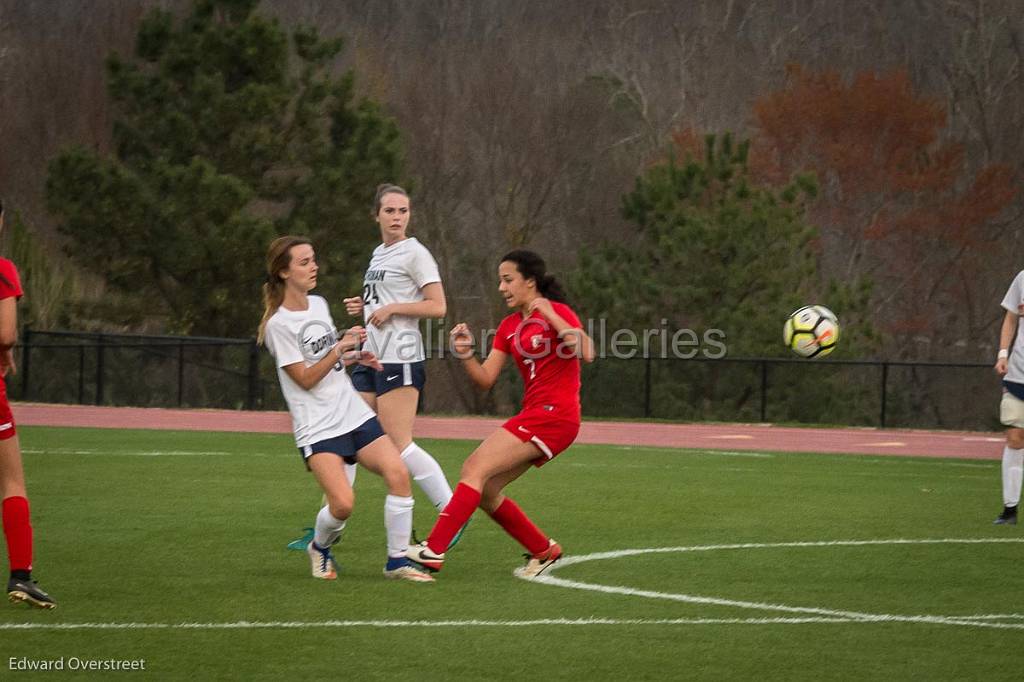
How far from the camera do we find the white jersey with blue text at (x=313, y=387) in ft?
27.7

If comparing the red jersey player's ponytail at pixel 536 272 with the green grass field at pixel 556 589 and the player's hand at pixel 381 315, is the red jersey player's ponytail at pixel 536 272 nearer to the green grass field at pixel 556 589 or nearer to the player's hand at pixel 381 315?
the player's hand at pixel 381 315

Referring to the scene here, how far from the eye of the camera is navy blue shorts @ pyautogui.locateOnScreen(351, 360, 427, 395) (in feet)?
32.6

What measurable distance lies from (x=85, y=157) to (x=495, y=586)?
2494cm

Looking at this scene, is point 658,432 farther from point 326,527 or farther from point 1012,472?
point 326,527

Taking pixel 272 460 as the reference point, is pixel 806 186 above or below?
above

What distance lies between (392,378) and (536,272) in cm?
153

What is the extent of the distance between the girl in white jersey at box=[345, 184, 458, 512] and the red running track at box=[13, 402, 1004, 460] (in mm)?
11272

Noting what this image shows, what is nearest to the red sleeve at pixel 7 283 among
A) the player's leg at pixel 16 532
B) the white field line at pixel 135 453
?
the player's leg at pixel 16 532

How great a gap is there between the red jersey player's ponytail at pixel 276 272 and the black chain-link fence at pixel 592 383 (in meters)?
20.6

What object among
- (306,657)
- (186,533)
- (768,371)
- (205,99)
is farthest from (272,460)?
(205,99)

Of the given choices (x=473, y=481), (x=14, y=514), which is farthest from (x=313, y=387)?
(x=14, y=514)

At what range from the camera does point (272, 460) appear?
17.1 metres

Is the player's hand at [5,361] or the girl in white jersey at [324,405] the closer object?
the player's hand at [5,361]

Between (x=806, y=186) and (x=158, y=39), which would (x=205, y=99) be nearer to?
(x=158, y=39)
